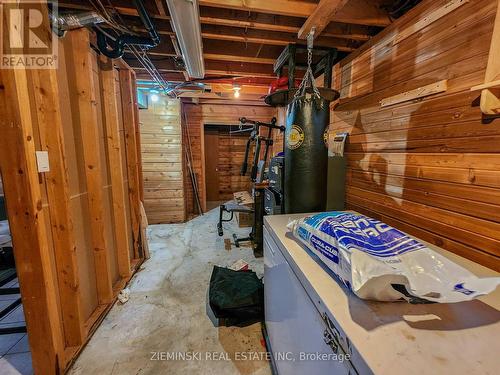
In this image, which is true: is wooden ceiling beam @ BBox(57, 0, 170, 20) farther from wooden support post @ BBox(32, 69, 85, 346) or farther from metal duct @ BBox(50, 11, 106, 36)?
wooden support post @ BBox(32, 69, 85, 346)

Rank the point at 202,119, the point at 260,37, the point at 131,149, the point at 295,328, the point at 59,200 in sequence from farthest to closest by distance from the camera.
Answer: the point at 202,119 < the point at 131,149 < the point at 260,37 < the point at 59,200 < the point at 295,328

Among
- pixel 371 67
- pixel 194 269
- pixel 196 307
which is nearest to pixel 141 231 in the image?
pixel 194 269

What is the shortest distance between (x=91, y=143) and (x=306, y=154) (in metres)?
1.60

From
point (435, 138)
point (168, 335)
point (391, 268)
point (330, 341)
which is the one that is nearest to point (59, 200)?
point (168, 335)

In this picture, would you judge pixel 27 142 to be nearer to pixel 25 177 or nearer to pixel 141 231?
pixel 25 177

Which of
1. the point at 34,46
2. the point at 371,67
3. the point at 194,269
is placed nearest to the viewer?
the point at 34,46

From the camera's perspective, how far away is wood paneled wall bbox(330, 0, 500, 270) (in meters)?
0.97

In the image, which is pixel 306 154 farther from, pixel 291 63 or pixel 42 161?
pixel 42 161

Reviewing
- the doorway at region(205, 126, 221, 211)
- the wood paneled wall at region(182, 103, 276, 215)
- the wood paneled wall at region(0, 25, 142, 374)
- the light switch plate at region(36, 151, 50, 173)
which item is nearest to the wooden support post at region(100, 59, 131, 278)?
the wood paneled wall at region(0, 25, 142, 374)

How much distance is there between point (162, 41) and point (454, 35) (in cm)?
224

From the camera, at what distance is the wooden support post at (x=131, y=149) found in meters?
2.36

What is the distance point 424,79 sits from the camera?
1.25m

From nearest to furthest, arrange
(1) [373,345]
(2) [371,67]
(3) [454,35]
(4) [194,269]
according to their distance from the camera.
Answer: (1) [373,345], (3) [454,35], (2) [371,67], (4) [194,269]

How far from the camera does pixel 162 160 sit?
4051 mm
